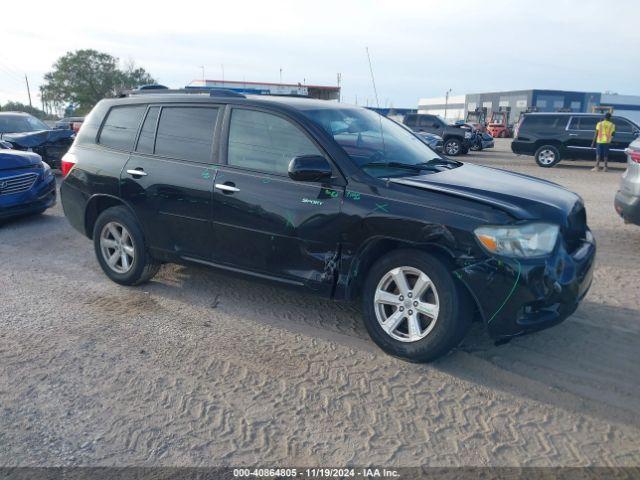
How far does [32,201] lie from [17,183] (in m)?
0.32

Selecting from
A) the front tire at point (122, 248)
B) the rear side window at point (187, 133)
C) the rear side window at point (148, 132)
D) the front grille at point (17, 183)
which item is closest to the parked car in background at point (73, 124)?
the front grille at point (17, 183)

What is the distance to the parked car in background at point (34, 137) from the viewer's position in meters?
11.6

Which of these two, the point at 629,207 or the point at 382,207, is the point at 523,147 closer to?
the point at 629,207

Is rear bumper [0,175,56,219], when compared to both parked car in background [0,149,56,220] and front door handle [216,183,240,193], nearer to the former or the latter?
parked car in background [0,149,56,220]

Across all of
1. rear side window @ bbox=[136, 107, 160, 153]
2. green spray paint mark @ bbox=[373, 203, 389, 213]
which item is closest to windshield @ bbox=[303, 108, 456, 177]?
green spray paint mark @ bbox=[373, 203, 389, 213]

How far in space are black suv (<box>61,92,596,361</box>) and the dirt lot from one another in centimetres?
38

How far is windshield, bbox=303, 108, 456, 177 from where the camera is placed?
4074 millimetres

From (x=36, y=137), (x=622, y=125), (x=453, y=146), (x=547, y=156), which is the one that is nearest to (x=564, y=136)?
(x=547, y=156)

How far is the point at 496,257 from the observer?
A: 3.35m

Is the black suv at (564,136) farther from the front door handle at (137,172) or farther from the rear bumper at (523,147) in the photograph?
the front door handle at (137,172)

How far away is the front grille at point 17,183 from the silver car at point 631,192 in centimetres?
799

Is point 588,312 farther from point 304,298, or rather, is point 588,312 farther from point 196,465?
point 196,465

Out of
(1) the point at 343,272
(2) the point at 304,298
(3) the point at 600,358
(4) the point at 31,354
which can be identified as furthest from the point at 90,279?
(3) the point at 600,358

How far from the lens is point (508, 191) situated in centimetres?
379
